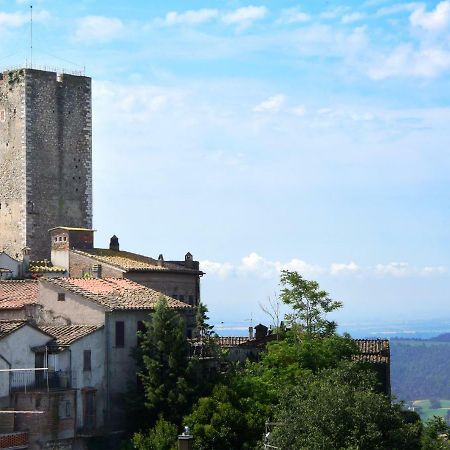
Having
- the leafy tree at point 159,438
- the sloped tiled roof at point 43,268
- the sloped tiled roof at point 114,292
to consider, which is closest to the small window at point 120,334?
the sloped tiled roof at point 114,292

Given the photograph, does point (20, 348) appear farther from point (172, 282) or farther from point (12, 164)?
point (12, 164)

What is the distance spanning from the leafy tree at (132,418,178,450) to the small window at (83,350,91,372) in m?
3.68

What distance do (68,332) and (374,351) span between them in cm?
1914

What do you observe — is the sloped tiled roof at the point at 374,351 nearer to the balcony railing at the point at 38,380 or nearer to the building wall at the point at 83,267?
the building wall at the point at 83,267

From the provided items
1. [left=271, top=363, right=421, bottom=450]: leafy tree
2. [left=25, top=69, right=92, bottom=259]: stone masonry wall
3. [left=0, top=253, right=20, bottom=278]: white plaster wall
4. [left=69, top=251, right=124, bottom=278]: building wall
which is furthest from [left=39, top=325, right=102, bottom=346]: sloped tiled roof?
[left=25, top=69, right=92, bottom=259]: stone masonry wall

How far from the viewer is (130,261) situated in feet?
234

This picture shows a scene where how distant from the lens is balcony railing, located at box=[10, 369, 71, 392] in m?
53.2

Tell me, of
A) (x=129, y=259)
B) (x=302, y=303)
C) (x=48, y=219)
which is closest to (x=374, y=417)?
(x=302, y=303)

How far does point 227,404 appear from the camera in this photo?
5475cm

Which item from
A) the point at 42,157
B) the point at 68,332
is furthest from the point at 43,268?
the point at 68,332

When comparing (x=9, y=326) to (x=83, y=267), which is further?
(x=83, y=267)

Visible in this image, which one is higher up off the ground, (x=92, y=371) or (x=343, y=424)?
(x=92, y=371)

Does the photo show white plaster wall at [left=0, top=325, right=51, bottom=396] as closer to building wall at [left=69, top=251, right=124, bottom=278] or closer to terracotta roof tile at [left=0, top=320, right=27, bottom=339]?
terracotta roof tile at [left=0, top=320, right=27, bottom=339]

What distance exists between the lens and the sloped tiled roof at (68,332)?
182 ft
